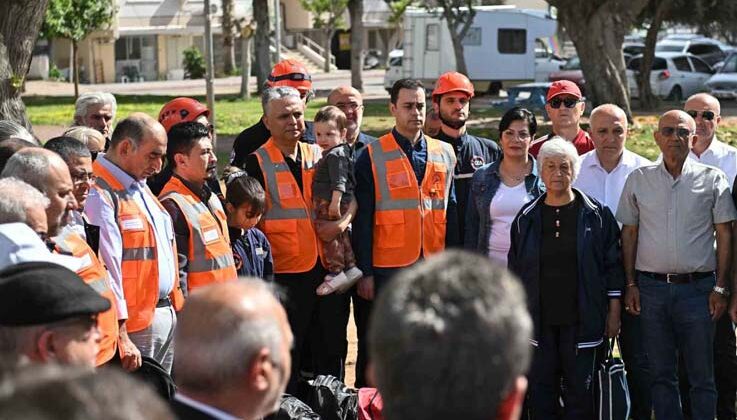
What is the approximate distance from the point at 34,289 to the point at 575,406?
14.0 ft

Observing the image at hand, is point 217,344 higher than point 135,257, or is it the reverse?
point 217,344

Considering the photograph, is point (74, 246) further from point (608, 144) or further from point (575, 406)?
point (608, 144)

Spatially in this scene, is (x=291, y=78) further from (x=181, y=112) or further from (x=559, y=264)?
(x=559, y=264)

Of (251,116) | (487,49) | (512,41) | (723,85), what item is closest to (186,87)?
(487,49)


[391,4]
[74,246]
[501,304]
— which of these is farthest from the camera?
[391,4]

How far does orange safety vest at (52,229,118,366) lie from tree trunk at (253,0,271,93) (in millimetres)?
32212

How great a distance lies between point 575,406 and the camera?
6977mm

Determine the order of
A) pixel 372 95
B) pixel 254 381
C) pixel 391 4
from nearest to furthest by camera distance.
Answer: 1. pixel 254 381
2. pixel 372 95
3. pixel 391 4

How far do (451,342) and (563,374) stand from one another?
15.6 feet

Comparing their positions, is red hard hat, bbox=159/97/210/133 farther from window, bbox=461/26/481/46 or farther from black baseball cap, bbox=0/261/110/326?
window, bbox=461/26/481/46

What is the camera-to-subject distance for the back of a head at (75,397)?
1.89 metres

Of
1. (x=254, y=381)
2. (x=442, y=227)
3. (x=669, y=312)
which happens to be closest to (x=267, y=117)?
(x=442, y=227)

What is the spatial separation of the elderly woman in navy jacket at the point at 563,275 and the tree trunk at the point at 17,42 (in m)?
6.38

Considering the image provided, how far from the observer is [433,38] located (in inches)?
1662
